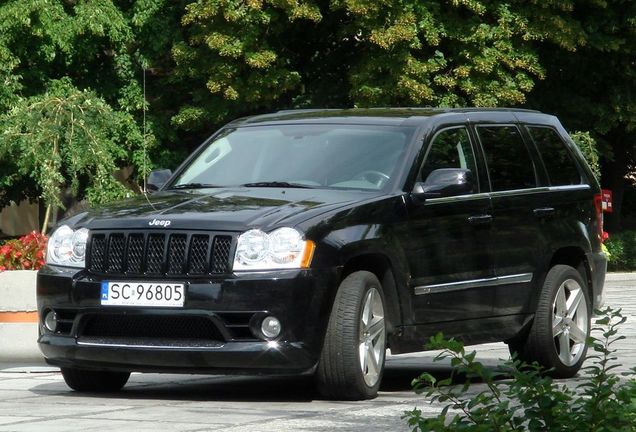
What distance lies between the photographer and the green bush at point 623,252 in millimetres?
39969

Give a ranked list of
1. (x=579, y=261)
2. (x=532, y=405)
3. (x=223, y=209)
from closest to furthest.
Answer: (x=532, y=405) → (x=223, y=209) → (x=579, y=261)

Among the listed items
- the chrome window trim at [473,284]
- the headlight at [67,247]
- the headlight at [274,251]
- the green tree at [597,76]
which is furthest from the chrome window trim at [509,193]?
the green tree at [597,76]

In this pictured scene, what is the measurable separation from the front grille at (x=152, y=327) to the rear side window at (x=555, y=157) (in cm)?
353

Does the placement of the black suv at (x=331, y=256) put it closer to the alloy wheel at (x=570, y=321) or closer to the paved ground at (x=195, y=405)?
the alloy wheel at (x=570, y=321)

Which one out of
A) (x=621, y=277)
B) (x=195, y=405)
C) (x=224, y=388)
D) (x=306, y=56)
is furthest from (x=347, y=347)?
(x=306, y=56)

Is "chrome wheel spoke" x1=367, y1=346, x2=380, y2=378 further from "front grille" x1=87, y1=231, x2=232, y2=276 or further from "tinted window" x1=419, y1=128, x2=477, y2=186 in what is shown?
"tinted window" x1=419, y1=128, x2=477, y2=186

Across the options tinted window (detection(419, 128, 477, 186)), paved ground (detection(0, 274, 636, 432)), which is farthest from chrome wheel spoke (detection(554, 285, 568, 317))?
tinted window (detection(419, 128, 477, 186))

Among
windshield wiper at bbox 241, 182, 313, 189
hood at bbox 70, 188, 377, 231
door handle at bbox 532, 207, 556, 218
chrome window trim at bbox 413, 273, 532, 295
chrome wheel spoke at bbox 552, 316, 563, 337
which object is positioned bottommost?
chrome wheel spoke at bbox 552, 316, 563, 337

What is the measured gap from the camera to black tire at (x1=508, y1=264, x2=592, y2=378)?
11.7 meters

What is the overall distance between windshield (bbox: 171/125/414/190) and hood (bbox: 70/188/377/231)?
0.84ft

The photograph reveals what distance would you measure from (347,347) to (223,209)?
1096 millimetres

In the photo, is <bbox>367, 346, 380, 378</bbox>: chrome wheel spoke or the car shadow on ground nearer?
<bbox>367, 346, 380, 378</bbox>: chrome wheel spoke

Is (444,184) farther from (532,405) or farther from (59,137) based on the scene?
(59,137)

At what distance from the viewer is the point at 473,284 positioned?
36.0 ft
